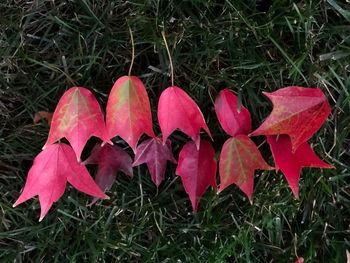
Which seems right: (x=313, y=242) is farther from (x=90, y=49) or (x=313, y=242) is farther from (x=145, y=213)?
(x=90, y=49)

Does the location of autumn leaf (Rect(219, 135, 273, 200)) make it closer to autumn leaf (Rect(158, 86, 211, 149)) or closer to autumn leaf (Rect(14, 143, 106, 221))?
autumn leaf (Rect(158, 86, 211, 149))

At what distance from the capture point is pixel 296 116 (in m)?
1.04

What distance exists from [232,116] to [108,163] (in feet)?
0.90

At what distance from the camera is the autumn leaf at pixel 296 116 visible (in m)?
1.04

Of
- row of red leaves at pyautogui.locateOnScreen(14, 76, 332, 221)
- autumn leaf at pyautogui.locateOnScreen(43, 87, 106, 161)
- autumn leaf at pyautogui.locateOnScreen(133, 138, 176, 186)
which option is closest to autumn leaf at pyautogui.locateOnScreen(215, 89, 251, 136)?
row of red leaves at pyautogui.locateOnScreen(14, 76, 332, 221)

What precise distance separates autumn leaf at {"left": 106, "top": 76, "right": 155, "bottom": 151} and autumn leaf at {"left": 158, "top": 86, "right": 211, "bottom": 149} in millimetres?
29

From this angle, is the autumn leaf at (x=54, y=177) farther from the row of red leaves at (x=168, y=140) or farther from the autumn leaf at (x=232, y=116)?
the autumn leaf at (x=232, y=116)

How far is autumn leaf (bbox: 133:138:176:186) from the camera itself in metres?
A: 1.11

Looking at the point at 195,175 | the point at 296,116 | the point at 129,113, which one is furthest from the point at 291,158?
the point at 129,113

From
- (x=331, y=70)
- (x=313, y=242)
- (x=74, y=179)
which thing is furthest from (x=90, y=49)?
(x=313, y=242)

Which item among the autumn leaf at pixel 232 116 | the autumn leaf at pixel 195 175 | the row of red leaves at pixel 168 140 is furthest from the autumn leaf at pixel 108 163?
the autumn leaf at pixel 232 116

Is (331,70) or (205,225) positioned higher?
(331,70)

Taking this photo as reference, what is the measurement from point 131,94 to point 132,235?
32 cm

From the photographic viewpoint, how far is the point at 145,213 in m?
1.16
